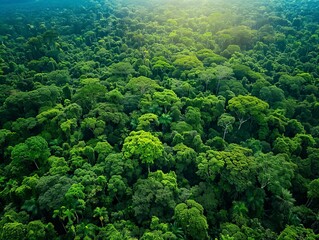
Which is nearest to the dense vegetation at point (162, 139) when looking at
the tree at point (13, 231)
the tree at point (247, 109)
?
the tree at point (13, 231)

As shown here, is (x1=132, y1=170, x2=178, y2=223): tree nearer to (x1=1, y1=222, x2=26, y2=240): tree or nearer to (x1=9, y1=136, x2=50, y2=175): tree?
(x1=1, y1=222, x2=26, y2=240): tree

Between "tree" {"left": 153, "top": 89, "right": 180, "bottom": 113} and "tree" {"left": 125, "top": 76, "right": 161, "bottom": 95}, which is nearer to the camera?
"tree" {"left": 153, "top": 89, "right": 180, "bottom": 113}

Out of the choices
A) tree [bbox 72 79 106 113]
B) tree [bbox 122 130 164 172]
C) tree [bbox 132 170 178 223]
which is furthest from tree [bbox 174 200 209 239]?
tree [bbox 72 79 106 113]

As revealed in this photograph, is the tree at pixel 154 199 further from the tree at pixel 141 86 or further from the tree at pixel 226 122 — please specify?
the tree at pixel 141 86

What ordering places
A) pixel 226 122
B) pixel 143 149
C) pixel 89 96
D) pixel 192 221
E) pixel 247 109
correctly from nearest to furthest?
pixel 192 221 → pixel 143 149 → pixel 226 122 → pixel 247 109 → pixel 89 96

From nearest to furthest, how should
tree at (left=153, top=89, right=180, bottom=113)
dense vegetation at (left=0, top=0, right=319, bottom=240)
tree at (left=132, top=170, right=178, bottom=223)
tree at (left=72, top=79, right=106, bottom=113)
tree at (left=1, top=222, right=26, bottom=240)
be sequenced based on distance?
tree at (left=1, top=222, right=26, bottom=240), dense vegetation at (left=0, top=0, right=319, bottom=240), tree at (left=132, top=170, right=178, bottom=223), tree at (left=153, top=89, right=180, bottom=113), tree at (left=72, top=79, right=106, bottom=113)

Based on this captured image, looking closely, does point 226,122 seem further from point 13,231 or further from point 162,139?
point 13,231

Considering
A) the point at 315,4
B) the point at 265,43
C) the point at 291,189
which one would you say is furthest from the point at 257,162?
the point at 315,4

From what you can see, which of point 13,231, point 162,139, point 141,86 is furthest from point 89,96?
point 13,231

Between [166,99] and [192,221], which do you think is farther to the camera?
[166,99]
